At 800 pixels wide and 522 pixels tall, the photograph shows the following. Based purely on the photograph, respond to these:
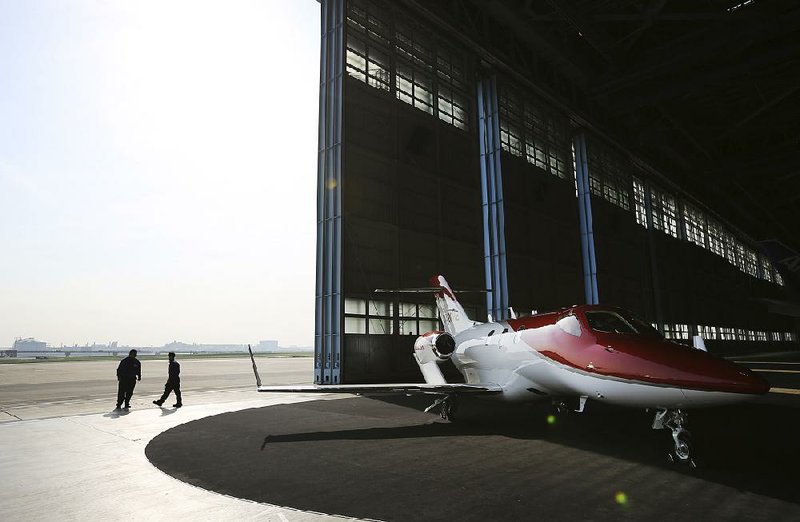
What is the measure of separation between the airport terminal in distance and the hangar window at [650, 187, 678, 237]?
18.8 inches

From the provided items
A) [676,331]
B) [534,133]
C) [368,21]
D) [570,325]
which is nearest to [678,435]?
[570,325]

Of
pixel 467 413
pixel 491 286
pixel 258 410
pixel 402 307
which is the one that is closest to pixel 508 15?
pixel 491 286

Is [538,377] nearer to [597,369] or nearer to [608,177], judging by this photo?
[597,369]

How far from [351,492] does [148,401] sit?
12438 millimetres

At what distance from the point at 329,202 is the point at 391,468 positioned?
15.6 m

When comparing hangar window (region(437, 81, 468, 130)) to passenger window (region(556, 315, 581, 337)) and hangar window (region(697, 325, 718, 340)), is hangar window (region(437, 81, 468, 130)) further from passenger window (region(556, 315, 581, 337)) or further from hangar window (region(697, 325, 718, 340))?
hangar window (region(697, 325, 718, 340))

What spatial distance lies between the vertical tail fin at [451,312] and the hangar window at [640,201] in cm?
3740

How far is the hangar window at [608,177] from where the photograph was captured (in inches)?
1506

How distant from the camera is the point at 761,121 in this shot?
124ft

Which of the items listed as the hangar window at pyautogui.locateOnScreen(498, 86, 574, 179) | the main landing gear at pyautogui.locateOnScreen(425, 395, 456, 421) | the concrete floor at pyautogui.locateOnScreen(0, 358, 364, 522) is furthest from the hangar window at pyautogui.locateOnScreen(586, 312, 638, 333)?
the hangar window at pyautogui.locateOnScreen(498, 86, 574, 179)

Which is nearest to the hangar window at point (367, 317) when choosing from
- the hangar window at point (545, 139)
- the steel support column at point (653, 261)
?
the hangar window at point (545, 139)

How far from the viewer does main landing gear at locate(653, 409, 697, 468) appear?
254 inches

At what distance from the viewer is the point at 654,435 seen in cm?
880

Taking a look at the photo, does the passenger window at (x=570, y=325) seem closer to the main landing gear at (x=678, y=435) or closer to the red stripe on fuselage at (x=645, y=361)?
the red stripe on fuselage at (x=645, y=361)
